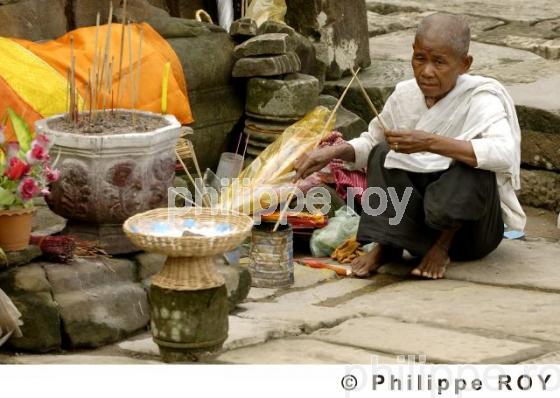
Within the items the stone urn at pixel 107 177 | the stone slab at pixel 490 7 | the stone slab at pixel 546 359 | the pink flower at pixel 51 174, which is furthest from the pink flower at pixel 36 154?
the stone slab at pixel 490 7

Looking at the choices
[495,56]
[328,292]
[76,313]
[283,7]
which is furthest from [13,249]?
[495,56]

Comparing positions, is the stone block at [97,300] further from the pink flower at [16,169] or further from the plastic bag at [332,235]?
the plastic bag at [332,235]

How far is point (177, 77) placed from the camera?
7504 millimetres

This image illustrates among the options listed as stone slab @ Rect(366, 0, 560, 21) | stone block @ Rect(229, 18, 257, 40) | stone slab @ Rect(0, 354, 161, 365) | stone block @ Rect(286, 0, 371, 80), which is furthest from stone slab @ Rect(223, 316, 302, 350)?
stone slab @ Rect(366, 0, 560, 21)

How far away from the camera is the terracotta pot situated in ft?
17.8

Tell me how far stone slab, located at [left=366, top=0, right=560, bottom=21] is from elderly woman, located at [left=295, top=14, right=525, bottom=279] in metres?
4.53

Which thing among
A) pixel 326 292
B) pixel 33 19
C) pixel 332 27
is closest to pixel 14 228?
pixel 326 292

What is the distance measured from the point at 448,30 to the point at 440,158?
0.58 m

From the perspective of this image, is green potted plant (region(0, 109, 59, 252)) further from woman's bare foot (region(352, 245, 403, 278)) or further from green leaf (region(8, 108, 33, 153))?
woman's bare foot (region(352, 245, 403, 278))

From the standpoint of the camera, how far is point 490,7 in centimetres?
1130

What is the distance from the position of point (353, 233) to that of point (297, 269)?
46 centimetres

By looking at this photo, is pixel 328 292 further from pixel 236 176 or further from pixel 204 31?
pixel 204 31

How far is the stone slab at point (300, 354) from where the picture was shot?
5.05 m

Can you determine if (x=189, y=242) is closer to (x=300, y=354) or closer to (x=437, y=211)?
(x=300, y=354)
